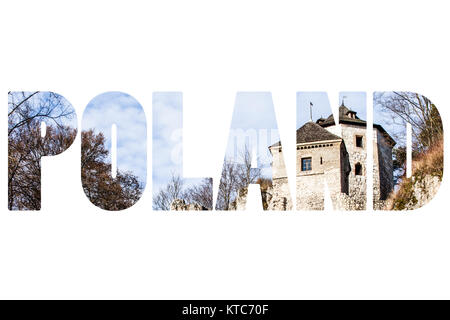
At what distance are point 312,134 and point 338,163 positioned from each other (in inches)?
28.6

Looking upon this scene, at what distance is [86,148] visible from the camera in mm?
8367

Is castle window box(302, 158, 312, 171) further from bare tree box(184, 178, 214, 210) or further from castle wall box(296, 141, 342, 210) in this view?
bare tree box(184, 178, 214, 210)

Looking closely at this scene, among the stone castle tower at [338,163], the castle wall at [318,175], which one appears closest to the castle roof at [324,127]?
the stone castle tower at [338,163]

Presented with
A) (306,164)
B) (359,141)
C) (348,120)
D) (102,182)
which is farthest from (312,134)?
(102,182)

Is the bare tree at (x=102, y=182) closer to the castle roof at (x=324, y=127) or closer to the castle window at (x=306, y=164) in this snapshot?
the castle roof at (x=324, y=127)

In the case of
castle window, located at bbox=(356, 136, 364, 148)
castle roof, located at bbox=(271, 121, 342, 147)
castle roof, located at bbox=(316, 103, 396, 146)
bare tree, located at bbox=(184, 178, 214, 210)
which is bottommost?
bare tree, located at bbox=(184, 178, 214, 210)

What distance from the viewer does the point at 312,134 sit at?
28.0ft

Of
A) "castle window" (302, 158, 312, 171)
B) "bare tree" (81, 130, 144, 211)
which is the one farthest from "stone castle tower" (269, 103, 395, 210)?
"bare tree" (81, 130, 144, 211)

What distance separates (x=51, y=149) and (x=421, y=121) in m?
6.69

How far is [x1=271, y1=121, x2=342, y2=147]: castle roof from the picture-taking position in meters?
8.43

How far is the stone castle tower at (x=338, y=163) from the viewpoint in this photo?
8438 mm

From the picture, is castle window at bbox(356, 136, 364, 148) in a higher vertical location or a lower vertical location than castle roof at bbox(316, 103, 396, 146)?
lower

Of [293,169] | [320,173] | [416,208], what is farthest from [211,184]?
[416,208]

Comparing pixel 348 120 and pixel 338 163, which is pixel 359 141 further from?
pixel 338 163
